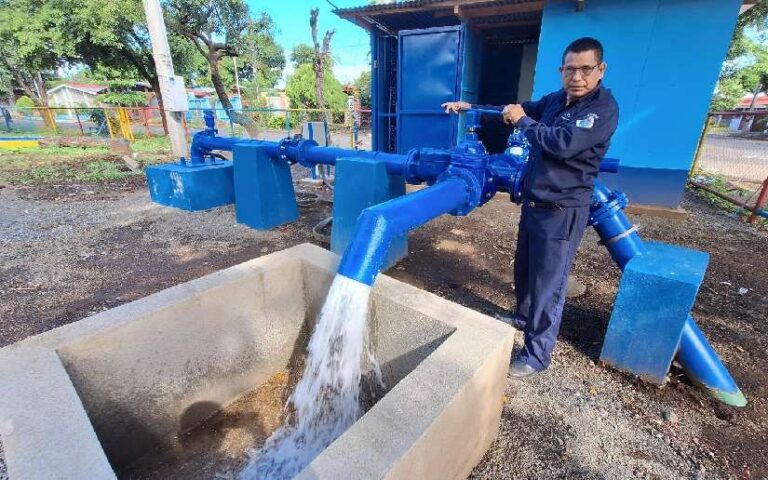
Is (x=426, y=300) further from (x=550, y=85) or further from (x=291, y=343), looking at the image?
(x=550, y=85)

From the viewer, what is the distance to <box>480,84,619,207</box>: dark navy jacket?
1.80 meters

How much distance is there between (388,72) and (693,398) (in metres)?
7.15

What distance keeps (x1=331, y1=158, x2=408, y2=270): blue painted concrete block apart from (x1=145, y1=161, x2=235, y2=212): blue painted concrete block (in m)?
2.49

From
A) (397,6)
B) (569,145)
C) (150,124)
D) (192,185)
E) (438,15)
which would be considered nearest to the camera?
(569,145)

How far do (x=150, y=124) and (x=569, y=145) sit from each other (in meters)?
22.3

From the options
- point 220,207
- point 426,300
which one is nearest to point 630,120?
point 426,300

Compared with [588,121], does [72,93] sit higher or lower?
higher

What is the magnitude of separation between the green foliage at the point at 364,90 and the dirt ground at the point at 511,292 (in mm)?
23042

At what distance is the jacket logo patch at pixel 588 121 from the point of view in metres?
1.80

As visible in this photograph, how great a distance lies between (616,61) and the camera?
537 cm

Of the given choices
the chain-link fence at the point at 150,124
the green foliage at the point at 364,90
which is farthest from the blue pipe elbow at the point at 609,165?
the green foliage at the point at 364,90

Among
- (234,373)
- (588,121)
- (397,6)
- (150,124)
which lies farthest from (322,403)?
(150,124)

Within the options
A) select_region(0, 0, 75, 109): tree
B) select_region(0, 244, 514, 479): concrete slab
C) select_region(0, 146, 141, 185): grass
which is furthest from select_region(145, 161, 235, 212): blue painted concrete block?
select_region(0, 0, 75, 109): tree

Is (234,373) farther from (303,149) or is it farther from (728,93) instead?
(728,93)
